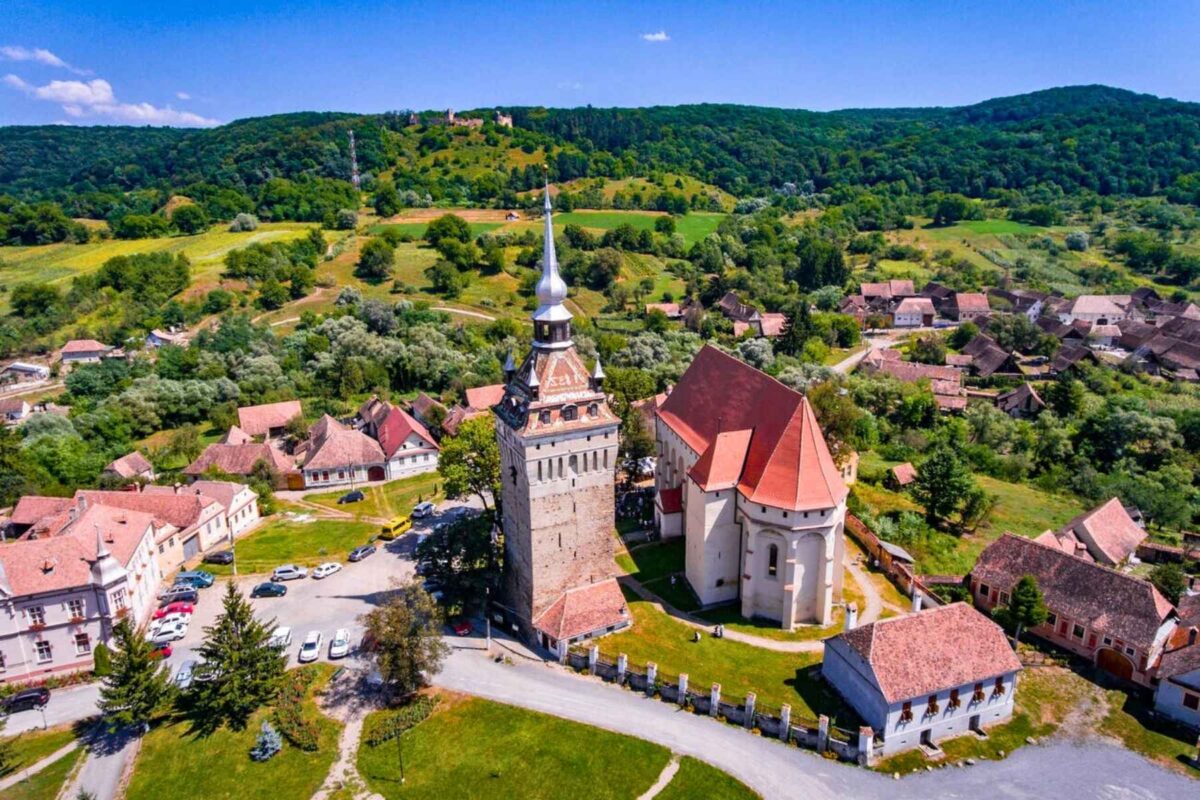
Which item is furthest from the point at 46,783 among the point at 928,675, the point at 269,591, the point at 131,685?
the point at 928,675

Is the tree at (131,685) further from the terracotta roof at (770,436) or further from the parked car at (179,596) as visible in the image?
the terracotta roof at (770,436)

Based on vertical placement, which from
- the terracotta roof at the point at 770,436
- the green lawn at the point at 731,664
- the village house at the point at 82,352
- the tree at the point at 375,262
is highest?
the tree at the point at 375,262

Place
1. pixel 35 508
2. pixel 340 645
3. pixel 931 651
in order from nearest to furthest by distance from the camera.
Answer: pixel 931 651, pixel 340 645, pixel 35 508

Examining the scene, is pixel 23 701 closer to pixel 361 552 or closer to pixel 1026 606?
pixel 361 552

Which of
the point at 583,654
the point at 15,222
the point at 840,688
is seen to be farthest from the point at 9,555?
the point at 15,222

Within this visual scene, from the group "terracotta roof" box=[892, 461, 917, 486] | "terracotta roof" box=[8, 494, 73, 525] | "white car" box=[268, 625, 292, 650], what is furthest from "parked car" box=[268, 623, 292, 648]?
"terracotta roof" box=[892, 461, 917, 486]

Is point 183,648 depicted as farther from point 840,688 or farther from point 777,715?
point 840,688

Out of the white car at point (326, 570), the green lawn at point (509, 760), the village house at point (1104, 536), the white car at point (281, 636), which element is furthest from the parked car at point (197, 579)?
the village house at point (1104, 536)

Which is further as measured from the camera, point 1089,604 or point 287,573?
point 287,573
